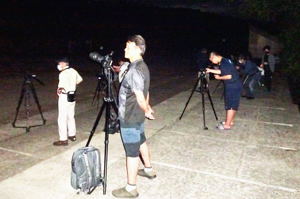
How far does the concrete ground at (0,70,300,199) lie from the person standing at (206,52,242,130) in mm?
479

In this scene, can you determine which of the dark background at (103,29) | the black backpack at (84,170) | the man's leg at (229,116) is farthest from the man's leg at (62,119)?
the dark background at (103,29)

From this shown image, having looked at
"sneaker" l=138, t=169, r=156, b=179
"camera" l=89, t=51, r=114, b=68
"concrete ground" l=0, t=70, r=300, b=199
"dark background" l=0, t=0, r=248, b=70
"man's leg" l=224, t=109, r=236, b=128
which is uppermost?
"dark background" l=0, t=0, r=248, b=70

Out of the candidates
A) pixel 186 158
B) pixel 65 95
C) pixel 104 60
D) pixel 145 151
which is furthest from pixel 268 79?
pixel 104 60

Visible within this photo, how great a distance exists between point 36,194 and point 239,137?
444 centimetres

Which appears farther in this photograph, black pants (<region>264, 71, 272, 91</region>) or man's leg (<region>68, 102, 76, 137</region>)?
black pants (<region>264, 71, 272, 91</region>)

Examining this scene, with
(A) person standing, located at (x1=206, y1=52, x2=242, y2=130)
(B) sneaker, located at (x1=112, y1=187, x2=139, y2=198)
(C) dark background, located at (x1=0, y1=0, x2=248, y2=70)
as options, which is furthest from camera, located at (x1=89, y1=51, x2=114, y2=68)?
(C) dark background, located at (x1=0, y1=0, x2=248, y2=70)

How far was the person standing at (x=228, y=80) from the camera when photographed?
24.3ft

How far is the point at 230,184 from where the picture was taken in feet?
16.1

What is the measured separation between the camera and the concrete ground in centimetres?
466

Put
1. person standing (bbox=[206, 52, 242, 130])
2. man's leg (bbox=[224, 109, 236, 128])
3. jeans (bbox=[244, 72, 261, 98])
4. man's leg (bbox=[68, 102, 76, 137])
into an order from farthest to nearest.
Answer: jeans (bbox=[244, 72, 261, 98]), man's leg (bbox=[224, 109, 236, 128]), person standing (bbox=[206, 52, 242, 130]), man's leg (bbox=[68, 102, 76, 137])

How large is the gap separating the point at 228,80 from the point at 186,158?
2.39 metres

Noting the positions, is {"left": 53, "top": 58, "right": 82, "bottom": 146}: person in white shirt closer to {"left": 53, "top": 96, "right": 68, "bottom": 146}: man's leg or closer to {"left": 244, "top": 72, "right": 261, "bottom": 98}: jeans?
{"left": 53, "top": 96, "right": 68, "bottom": 146}: man's leg

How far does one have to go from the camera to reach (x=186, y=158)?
5.96 meters

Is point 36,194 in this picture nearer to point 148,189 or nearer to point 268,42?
point 148,189
